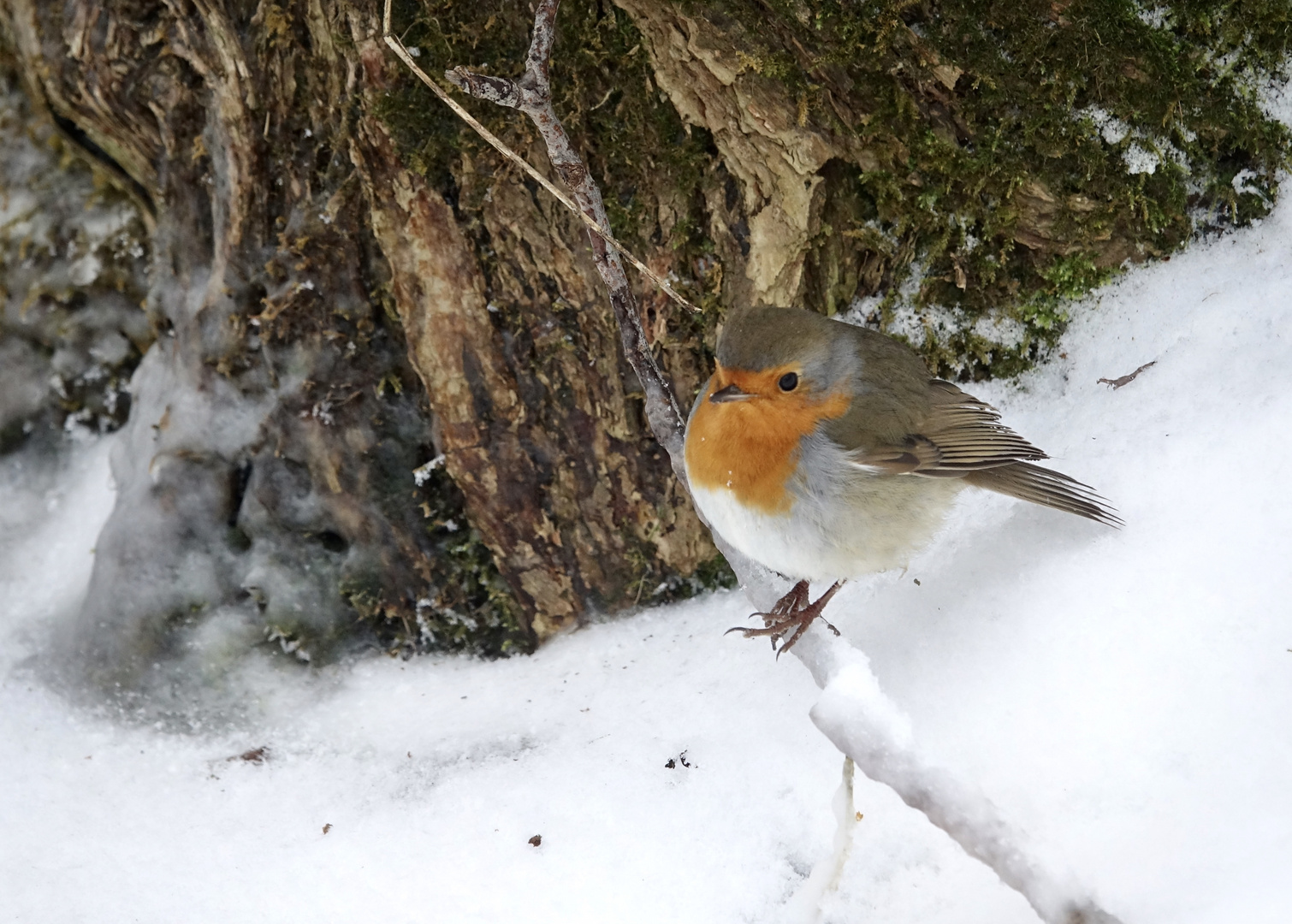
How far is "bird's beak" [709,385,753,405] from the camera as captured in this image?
2.22 meters

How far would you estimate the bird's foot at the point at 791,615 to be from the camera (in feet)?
7.97

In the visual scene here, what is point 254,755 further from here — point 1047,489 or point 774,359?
point 1047,489

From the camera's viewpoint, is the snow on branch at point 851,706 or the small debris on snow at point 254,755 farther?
the small debris on snow at point 254,755

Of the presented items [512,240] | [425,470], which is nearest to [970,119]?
[512,240]

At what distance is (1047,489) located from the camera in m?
2.27

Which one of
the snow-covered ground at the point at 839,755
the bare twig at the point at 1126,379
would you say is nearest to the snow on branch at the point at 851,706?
the snow-covered ground at the point at 839,755

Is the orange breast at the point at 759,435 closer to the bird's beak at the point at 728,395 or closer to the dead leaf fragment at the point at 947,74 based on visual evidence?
the bird's beak at the point at 728,395

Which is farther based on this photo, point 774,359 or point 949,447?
point 949,447

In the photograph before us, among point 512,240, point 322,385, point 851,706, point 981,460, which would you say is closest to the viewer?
point 851,706

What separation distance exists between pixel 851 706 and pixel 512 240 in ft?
5.33

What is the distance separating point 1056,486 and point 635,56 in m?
1.52

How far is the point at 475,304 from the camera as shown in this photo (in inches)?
110

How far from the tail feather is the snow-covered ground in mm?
46

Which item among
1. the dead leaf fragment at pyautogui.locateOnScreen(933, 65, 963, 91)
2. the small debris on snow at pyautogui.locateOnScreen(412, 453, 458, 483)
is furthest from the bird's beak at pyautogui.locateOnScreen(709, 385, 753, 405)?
the small debris on snow at pyautogui.locateOnScreen(412, 453, 458, 483)
